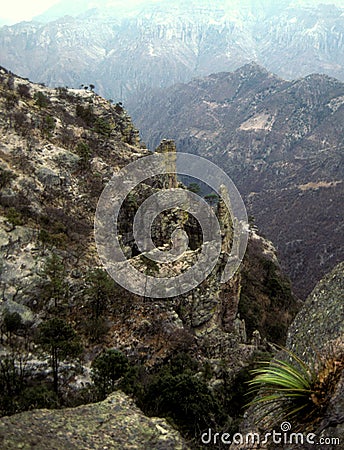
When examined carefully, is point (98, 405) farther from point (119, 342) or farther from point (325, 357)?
point (119, 342)

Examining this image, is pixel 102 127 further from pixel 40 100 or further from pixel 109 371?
pixel 109 371

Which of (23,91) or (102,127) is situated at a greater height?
(23,91)

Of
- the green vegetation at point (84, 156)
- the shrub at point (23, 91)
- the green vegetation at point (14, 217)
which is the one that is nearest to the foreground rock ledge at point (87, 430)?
the green vegetation at point (14, 217)

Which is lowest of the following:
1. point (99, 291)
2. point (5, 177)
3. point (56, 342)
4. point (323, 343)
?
point (56, 342)

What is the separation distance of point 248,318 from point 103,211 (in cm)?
2039

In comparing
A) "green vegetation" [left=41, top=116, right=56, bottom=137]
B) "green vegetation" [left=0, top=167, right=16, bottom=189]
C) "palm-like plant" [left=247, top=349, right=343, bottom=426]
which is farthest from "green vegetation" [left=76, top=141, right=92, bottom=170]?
"palm-like plant" [left=247, top=349, right=343, bottom=426]

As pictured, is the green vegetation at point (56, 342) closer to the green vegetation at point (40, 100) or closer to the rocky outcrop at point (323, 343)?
the rocky outcrop at point (323, 343)

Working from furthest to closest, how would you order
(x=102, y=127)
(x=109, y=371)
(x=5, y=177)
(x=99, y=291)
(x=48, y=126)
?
(x=102, y=127)
(x=48, y=126)
(x=5, y=177)
(x=99, y=291)
(x=109, y=371)

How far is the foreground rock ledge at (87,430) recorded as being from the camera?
894 centimetres

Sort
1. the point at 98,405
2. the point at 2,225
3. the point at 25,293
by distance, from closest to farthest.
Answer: the point at 98,405, the point at 25,293, the point at 2,225

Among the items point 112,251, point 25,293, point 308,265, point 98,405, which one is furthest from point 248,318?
point 308,265

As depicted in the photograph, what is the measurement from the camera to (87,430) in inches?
382

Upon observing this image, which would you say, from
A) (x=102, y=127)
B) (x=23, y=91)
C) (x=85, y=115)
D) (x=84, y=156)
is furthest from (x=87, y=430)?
(x=23, y=91)

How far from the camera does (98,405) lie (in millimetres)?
11227
